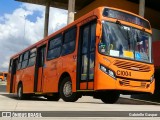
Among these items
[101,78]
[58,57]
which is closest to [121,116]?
[101,78]

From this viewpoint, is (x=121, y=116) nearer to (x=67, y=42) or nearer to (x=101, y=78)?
(x=101, y=78)

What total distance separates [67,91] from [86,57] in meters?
1.74

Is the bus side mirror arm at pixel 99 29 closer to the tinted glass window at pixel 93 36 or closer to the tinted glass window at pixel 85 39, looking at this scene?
the tinted glass window at pixel 93 36

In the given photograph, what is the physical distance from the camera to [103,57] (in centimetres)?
1153

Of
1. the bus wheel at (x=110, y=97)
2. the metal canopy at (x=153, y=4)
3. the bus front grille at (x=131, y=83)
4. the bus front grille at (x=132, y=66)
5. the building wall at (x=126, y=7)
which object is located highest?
the metal canopy at (x=153, y=4)

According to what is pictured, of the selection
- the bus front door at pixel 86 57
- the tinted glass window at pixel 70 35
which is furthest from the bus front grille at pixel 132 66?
the tinted glass window at pixel 70 35

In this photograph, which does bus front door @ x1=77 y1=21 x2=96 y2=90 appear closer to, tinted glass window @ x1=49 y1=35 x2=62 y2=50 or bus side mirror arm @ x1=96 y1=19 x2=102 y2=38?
bus side mirror arm @ x1=96 y1=19 x2=102 y2=38

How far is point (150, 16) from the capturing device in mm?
43969

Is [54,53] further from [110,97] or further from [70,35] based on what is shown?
[110,97]

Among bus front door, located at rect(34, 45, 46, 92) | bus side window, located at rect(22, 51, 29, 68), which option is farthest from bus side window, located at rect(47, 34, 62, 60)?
bus side window, located at rect(22, 51, 29, 68)

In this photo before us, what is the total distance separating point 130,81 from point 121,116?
521cm

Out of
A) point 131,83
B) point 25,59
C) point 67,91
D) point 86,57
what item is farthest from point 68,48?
point 25,59

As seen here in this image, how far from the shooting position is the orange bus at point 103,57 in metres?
11.6

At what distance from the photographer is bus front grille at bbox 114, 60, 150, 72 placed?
1180 cm
